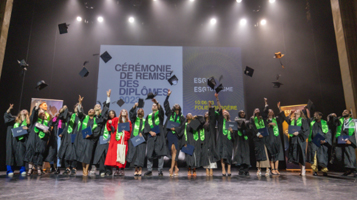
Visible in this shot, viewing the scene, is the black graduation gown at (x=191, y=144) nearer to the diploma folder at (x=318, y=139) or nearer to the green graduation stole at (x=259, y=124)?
the green graduation stole at (x=259, y=124)

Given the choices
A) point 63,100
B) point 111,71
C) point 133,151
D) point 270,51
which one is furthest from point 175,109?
point 270,51

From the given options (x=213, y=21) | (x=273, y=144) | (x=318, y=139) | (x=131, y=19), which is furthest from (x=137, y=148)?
(x=213, y=21)

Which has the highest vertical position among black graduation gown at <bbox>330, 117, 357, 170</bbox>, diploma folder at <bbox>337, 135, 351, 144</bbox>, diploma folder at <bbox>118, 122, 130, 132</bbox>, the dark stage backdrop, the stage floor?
the dark stage backdrop

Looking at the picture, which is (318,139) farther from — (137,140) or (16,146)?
(16,146)

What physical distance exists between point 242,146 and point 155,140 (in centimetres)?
199

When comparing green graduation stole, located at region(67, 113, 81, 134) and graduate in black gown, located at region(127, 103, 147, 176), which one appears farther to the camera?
green graduation stole, located at region(67, 113, 81, 134)

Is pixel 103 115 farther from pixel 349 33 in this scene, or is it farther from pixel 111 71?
pixel 349 33

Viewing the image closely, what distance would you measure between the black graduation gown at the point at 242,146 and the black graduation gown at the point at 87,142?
3.03m

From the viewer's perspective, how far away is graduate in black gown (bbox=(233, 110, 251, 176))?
485 centimetres

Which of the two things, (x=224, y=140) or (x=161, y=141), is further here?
(x=224, y=140)

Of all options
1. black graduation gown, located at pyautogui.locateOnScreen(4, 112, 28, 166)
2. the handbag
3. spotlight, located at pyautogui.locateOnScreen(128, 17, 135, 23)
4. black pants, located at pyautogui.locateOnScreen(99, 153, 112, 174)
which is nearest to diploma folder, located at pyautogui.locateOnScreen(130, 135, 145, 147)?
the handbag

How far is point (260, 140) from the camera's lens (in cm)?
502

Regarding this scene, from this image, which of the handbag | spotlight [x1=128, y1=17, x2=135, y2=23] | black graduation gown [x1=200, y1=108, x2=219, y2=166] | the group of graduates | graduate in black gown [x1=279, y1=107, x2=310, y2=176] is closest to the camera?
the handbag

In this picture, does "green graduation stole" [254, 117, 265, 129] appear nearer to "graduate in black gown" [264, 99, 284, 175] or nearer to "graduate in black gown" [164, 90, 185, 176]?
"graduate in black gown" [264, 99, 284, 175]
